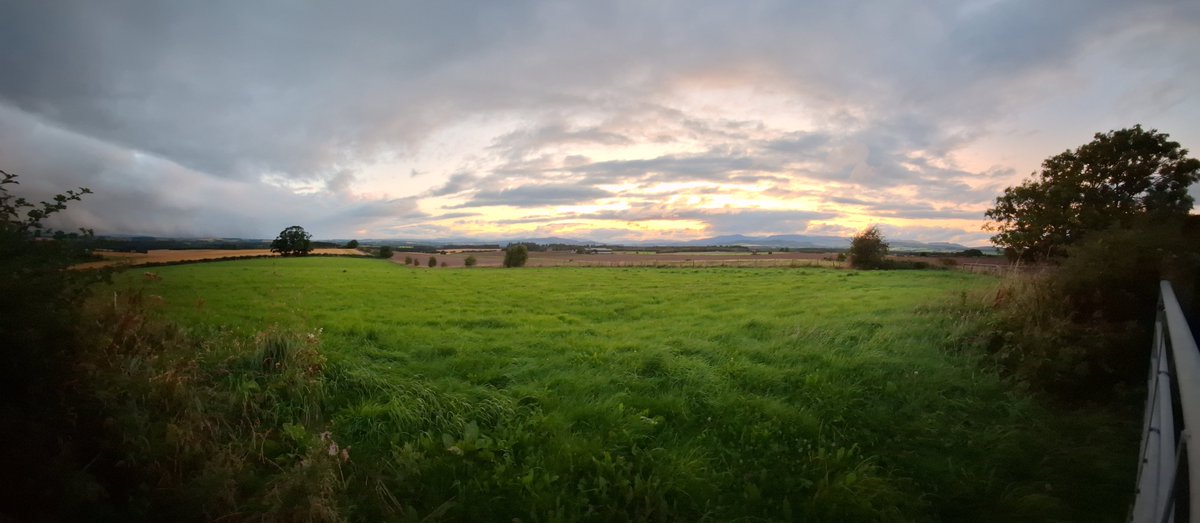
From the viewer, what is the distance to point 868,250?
4353cm

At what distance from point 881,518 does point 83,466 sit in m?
6.36

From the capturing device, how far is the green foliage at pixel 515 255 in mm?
53188

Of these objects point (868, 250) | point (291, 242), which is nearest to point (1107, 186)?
point (291, 242)

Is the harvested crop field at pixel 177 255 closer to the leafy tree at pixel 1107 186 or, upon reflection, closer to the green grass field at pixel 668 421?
the green grass field at pixel 668 421

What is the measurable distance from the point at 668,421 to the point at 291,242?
677cm

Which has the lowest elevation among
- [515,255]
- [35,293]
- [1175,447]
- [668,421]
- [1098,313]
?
[668,421]

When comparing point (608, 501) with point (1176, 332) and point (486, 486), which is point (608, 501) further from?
point (1176, 332)

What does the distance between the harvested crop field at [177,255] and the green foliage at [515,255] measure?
144 ft

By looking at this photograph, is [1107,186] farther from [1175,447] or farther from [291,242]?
[291,242]

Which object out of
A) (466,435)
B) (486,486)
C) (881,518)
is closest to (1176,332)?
(881,518)

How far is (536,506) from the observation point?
4121mm

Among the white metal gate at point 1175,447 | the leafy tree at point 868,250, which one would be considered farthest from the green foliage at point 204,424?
the leafy tree at point 868,250

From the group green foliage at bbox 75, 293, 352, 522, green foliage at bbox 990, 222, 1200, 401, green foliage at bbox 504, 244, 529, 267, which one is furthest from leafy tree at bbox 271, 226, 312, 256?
green foliage at bbox 504, 244, 529, 267

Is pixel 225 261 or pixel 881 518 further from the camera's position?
pixel 225 261
